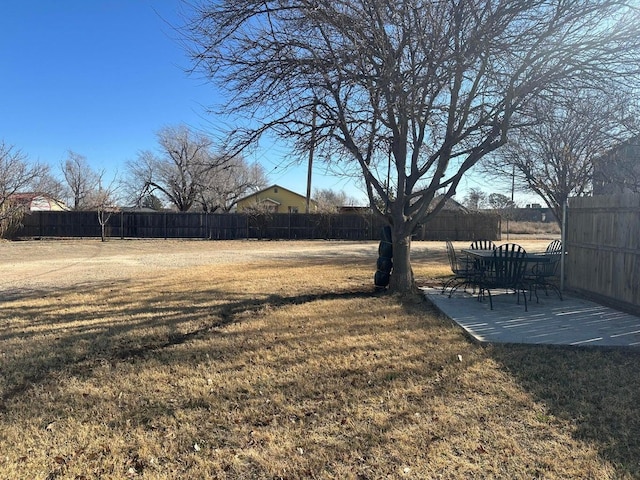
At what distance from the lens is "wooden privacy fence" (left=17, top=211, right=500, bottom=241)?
28.8m

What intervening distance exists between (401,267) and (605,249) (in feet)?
10.3

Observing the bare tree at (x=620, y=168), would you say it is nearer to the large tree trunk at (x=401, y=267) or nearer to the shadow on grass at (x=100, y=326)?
the large tree trunk at (x=401, y=267)

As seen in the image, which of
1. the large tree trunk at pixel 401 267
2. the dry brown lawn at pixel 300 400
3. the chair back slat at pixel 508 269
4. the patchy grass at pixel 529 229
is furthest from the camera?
the patchy grass at pixel 529 229

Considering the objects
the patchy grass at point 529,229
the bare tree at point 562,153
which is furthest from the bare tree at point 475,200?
the bare tree at point 562,153

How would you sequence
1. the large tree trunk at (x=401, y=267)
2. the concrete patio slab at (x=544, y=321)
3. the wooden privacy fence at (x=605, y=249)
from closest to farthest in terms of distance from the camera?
1. the concrete patio slab at (x=544, y=321)
2. the wooden privacy fence at (x=605, y=249)
3. the large tree trunk at (x=401, y=267)

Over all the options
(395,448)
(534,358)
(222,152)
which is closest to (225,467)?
(395,448)

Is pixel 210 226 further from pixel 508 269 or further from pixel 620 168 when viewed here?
pixel 508 269

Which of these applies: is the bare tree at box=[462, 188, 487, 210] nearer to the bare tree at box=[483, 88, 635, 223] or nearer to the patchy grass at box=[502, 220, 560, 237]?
the patchy grass at box=[502, 220, 560, 237]

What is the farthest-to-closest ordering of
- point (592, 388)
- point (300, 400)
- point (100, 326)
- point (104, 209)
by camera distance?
point (104, 209) → point (100, 326) → point (592, 388) → point (300, 400)

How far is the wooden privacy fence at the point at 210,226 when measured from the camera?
28750 mm

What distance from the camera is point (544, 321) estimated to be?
18.5 feet

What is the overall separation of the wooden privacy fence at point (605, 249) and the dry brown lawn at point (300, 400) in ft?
7.57

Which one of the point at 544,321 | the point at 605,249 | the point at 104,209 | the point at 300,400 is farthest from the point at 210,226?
the point at 300,400

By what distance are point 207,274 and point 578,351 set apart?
843 centimetres
